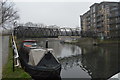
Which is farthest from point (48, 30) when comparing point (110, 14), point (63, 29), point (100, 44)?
point (110, 14)

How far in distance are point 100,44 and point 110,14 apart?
1898cm

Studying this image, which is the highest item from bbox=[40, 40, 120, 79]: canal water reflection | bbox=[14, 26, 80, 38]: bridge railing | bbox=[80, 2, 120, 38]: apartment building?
bbox=[80, 2, 120, 38]: apartment building

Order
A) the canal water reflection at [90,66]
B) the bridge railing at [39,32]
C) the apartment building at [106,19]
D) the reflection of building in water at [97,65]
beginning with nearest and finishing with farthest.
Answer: the canal water reflection at [90,66] < the reflection of building in water at [97,65] < the bridge railing at [39,32] < the apartment building at [106,19]

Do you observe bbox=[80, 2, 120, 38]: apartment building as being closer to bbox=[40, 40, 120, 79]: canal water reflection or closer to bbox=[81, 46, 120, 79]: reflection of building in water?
bbox=[40, 40, 120, 79]: canal water reflection

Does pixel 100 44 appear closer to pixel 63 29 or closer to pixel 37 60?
pixel 63 29

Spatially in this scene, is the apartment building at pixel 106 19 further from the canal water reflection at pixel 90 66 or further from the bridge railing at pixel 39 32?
the canal water reflection at pixel 90 66

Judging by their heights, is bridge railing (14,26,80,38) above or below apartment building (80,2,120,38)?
below

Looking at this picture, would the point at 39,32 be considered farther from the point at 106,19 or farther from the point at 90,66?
the point at 106,19

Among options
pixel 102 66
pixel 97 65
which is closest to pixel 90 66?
pixel 97 65

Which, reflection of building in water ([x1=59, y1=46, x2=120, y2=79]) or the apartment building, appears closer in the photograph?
reflection of building in water ([x1=59, y1=46, x2=120, y2=79])

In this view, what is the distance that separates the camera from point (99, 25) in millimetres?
90625

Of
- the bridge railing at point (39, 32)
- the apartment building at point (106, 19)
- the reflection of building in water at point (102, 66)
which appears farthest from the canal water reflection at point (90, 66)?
the apartment building at point (106, 19)

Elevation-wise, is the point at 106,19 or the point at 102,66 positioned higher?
the point at 106,19

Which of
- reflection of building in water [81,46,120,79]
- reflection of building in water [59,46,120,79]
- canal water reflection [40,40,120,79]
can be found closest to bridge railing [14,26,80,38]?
canal water reflection [40,40,120,79]
